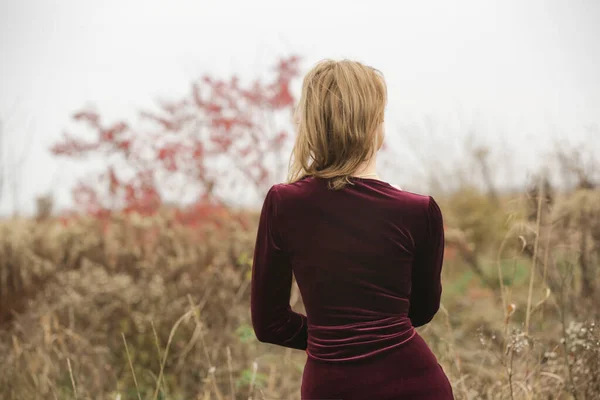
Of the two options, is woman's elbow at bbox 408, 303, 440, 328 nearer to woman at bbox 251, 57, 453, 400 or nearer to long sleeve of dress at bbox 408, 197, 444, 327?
long sleeve of dress at bbox 408, 197, 444, 327

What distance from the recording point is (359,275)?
164cm

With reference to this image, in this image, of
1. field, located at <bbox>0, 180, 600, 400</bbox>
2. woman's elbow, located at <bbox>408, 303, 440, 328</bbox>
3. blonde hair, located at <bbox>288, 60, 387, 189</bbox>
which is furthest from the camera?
field, located at <bbox>0, 180, 600, 400</bbox>

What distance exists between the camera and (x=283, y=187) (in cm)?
170

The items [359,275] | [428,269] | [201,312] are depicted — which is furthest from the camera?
[201,312]

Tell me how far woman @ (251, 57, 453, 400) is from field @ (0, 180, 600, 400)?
86 centimetres

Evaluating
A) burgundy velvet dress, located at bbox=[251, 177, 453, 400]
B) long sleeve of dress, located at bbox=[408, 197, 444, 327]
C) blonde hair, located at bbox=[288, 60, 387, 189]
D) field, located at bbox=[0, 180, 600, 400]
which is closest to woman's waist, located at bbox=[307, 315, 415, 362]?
burgundy velvet dress, located at bbox=[251, 177, 453, 400]

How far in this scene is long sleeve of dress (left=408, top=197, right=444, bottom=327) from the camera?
170 centimetres

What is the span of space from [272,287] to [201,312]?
9.32 ft

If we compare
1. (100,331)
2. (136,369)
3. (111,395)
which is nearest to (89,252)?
(100,331)

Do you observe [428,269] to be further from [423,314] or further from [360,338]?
[360,338]

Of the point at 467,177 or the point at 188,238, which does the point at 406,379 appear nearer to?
the point at 188,238

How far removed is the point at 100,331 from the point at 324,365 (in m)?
3.25

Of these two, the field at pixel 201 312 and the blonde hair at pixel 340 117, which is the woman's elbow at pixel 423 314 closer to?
the blonde hair at pixel 340 117

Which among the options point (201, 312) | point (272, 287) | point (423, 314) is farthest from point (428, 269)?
point (201, 312)
